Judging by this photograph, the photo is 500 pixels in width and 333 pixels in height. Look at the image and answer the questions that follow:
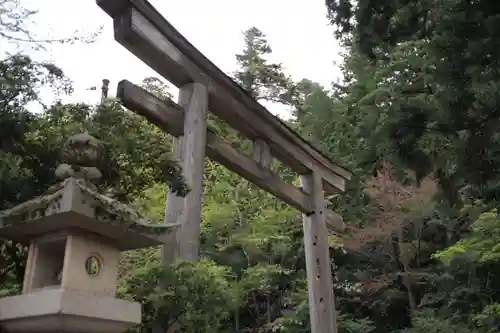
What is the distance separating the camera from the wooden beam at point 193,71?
4.10 meters

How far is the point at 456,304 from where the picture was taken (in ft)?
29.6

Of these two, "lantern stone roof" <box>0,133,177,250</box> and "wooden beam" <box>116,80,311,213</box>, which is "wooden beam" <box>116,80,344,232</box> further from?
"lantern stone roof" <box>0,133,177,250</box>

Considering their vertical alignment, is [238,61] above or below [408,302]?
above

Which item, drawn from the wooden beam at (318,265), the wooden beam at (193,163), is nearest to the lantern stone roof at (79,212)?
the wooden beam at (193,163)

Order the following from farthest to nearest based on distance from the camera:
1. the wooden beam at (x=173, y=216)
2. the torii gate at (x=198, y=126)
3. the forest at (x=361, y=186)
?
the torii gate at (x=198, y=126)
the wooden beam at (x=173, y=216)
the forest at (x=361, y=186)

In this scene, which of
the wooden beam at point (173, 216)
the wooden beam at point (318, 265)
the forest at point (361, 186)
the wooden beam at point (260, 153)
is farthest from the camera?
the wooden beam at point (318, 265)

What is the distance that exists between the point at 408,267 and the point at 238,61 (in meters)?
10.8

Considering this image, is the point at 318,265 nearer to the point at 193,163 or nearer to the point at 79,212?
the point at 193,163

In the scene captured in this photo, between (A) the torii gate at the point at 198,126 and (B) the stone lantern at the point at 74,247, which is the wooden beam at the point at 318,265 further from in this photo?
(B) the stone lantern at the point at 74,247

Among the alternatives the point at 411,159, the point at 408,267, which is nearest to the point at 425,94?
the point at 411,159

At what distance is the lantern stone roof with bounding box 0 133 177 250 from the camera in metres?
2.45

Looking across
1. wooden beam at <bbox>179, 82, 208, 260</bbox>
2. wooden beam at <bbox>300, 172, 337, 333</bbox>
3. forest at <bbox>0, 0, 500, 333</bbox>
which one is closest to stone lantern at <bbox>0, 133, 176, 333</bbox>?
forest at <bbox>0, 0, 500, 333</bbox>

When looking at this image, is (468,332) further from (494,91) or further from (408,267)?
(494,91)

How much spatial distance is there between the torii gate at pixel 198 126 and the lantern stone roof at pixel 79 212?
1300mm
